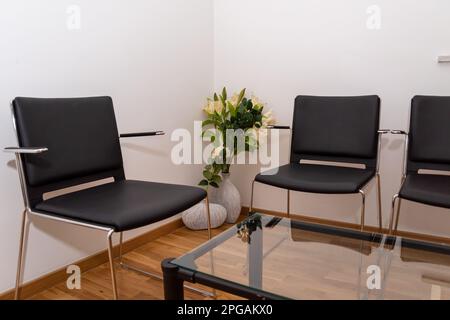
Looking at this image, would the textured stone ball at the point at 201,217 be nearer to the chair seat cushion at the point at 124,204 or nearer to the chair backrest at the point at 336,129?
the chair backrest at the point at 336,129

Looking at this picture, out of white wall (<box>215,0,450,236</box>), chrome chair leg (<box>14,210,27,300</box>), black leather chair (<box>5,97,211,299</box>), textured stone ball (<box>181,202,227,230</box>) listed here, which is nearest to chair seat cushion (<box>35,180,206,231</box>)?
black leather chair (<box>5,97,211,299</box>)

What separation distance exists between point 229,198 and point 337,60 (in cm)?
109

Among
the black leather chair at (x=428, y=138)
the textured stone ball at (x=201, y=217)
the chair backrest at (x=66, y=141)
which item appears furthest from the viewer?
the textured stone ball at (x=201, y=217)

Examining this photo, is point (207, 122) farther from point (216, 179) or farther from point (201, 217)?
point (201, 217)

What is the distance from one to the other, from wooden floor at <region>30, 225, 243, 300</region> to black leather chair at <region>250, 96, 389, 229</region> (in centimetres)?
62

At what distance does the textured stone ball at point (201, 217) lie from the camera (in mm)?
2410

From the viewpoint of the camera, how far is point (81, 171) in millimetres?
1618

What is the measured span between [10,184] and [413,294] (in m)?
1.56

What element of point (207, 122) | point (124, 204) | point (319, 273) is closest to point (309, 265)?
point (319, 273)

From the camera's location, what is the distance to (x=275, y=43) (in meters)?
2.46

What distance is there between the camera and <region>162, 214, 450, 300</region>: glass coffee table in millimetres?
1147

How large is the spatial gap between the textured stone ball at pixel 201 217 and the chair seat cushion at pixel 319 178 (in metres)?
0.60

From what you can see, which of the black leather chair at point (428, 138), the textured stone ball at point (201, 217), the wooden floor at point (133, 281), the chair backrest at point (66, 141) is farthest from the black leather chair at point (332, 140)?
the chair backrest at point (66, 141)

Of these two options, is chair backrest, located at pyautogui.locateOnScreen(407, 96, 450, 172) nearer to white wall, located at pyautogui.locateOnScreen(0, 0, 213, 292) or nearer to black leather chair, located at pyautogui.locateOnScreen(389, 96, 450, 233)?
black leather chair, located at pyautogui.locateOnScreen(389, 96, 450, 233)
